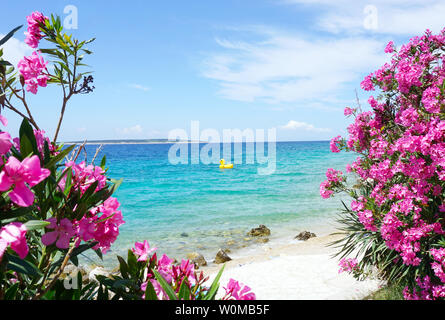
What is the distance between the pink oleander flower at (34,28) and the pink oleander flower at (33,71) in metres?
0.22

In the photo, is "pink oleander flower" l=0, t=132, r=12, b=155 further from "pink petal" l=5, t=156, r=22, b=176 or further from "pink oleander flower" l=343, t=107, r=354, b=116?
"pink oleander flower" l=343, t=107, r=354, b=116

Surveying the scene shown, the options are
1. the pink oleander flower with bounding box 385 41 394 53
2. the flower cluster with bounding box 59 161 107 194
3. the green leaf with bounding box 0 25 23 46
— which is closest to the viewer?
the green leaf with bounding box 0 25 23 46

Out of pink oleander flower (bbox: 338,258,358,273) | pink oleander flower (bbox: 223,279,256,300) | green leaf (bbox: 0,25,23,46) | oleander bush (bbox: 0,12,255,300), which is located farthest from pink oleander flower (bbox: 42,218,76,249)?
pink oleander flower (bbox: 338,258,358,273)

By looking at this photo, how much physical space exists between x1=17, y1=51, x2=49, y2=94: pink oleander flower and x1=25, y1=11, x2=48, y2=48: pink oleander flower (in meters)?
0.22

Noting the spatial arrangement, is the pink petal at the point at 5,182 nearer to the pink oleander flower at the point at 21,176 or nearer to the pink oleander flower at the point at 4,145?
the pink oleander flower at the point at 21,176

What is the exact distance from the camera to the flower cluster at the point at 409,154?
3.41 metres

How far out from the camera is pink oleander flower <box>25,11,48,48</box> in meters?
2.34

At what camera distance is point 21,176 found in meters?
0.89

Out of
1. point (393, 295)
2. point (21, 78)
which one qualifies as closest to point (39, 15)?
point (21, 78)

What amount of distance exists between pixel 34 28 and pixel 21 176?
6.22ft

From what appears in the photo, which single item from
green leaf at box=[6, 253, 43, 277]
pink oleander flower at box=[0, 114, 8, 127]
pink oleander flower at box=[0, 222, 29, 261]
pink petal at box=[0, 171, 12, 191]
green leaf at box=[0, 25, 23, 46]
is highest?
green leaf at box=[0, 25, 23, 46]

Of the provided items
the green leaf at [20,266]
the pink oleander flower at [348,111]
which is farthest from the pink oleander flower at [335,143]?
the green leaf at [20,266]

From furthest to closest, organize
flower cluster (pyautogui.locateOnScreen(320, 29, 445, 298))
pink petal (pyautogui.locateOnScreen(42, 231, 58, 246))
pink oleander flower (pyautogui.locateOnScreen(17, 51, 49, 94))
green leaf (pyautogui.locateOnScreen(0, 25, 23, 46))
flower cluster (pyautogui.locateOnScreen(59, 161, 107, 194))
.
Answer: flower cluster (pyautogui.locateOnScreen(320, 29, 445, 298)), pink oleander flower (pyautogui.locateOnScreen(17, 51, 49, 94)), flower cluster (pyautogui.locateOnScreen(59, 161, 107, 194)), green leaf (pyautogui.locateOnScreen(0, 25, 23, 46)), pink petal (pyautogui.locateOnScreen(42, 231, 58, 246))

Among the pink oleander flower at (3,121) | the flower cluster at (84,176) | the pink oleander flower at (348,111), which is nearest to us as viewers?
the pink oleander flower at (3,121)
